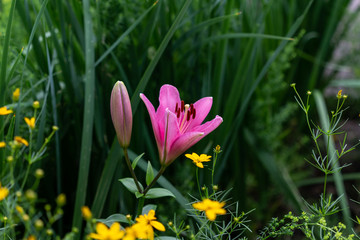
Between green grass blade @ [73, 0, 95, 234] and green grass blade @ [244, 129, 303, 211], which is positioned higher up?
green grass blade @ [73, 0, 95, 234]

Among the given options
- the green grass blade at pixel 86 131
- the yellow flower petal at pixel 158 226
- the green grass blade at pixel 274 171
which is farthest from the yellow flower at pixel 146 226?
the green grass blade at pixel 274 171

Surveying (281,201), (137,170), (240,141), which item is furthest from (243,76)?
(281,201)

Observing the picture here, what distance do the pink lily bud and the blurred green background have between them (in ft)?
0.55

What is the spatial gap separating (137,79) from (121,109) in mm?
411

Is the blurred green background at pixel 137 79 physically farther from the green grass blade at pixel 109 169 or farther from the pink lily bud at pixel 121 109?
the pink lily bud at pixel 121 109

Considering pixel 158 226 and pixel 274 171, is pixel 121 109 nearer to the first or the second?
pixel 158 226

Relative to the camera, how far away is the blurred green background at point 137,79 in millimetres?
881

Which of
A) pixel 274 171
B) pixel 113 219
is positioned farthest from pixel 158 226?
pixel 274 171

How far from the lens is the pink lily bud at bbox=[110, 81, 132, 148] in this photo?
1.97ft

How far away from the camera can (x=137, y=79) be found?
101cm

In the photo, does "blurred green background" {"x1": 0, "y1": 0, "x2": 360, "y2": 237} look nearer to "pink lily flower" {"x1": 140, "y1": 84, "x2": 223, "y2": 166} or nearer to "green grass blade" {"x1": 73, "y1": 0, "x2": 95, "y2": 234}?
"green grass blade" {"x1": 73, "y1": 0, "x2": 95, "y2": 234}

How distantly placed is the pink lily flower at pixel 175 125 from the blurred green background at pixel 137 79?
0.12 meters

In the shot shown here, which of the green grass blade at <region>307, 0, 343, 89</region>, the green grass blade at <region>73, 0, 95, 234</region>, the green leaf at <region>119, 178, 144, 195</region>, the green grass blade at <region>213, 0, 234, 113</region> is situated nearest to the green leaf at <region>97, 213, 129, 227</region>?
the green leaf at <region>119, 178, 144, 195</region>

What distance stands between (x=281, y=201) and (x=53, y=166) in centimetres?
91
